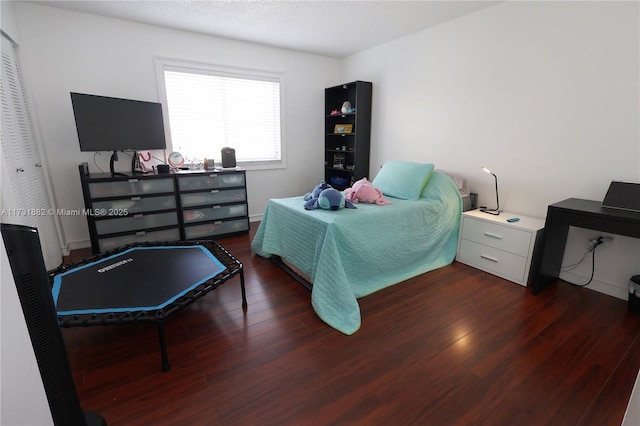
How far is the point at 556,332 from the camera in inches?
74.8

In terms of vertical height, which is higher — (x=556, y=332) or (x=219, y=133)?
(x=219, y=133)

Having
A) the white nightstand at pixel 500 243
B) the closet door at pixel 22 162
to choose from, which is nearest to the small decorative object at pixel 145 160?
the closet door at pixel 22 162

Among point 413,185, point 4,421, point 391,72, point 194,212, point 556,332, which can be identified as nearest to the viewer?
point 4,421

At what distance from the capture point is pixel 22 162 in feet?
8.00

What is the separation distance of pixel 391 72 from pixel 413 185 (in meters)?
1.84

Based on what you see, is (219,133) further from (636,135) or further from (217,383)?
(636,135)

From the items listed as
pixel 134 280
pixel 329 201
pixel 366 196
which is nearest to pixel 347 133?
pixel 366 196

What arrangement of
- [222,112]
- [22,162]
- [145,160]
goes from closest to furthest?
[22,162] < [145,160] < [222,112]

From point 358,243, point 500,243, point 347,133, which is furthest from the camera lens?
point 347,133

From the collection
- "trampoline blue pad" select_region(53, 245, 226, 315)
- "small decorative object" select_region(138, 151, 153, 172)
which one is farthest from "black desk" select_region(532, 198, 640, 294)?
"small decorative object" select_region(138, 151, 153, 172)

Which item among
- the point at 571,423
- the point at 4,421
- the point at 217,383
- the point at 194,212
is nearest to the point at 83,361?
the point at 217,383

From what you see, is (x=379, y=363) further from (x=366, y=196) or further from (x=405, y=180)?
(x=405, y=180)

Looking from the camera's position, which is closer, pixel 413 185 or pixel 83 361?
pixel 83 361

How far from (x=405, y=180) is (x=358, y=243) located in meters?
1.13
